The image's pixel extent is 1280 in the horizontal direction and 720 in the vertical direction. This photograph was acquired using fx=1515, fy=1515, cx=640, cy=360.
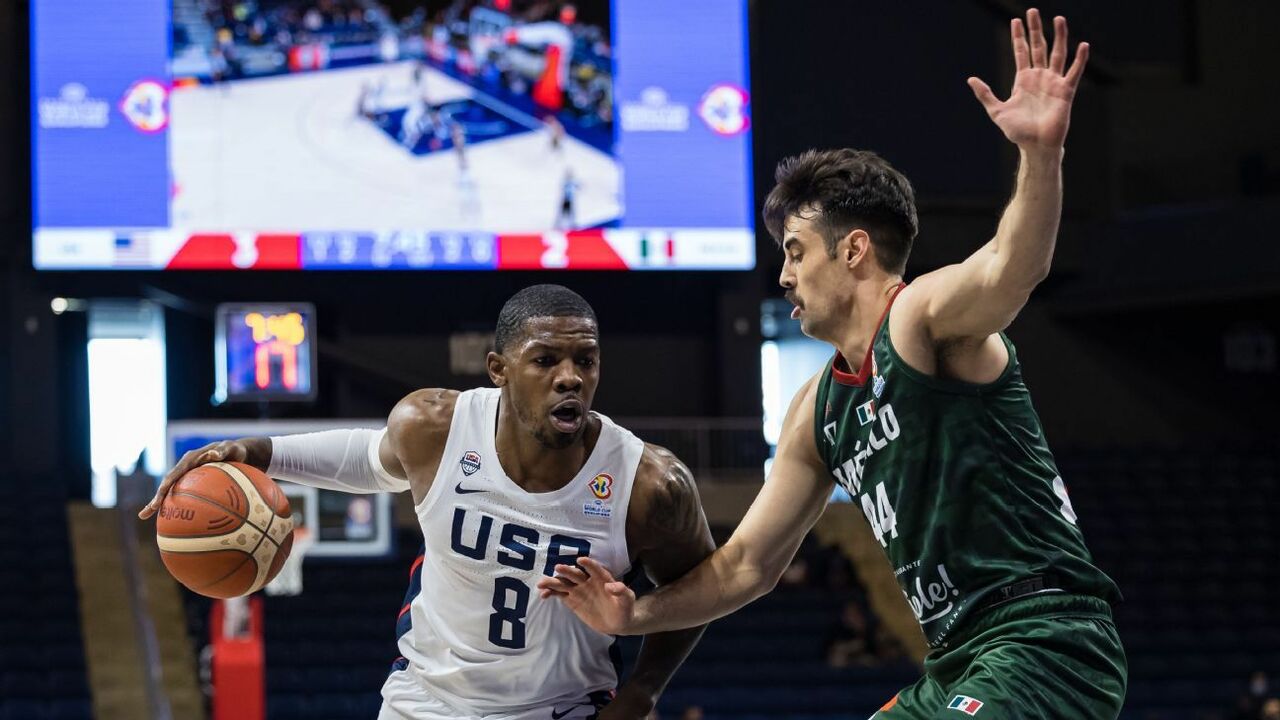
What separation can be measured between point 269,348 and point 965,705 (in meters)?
12.0

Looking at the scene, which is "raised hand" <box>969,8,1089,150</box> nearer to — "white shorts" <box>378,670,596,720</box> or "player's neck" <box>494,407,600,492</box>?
"player's neck" <box>494,407,600,492</box>

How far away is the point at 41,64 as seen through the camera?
14641 millimetres

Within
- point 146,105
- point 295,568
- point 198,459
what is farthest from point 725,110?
point 198,459

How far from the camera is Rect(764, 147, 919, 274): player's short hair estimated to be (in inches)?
134

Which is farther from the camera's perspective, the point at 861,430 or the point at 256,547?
the point at 256,547

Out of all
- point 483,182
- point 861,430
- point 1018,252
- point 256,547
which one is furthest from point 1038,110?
point 483,182

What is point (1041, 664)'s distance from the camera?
3.14m

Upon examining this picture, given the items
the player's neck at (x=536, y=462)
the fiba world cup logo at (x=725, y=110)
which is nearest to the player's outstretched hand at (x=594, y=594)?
the player's neck at (x=536, y=462)

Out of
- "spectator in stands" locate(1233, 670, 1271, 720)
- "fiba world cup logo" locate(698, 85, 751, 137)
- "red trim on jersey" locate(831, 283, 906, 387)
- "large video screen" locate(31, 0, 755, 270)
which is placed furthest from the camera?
"fiba world cup logo" locate(698, 85, 751, 137)

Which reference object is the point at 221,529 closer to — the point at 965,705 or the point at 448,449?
the point at 448,449

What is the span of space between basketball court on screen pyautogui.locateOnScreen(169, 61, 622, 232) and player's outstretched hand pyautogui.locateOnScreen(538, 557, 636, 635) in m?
11.5

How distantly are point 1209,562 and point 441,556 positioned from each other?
533 inches

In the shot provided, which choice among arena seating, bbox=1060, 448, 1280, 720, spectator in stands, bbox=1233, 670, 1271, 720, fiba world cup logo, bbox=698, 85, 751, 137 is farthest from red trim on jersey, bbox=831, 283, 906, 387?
fiba world cup logo, bbox=698, 85, 751, 137

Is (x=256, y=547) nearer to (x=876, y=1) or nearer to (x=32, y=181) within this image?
(x=32, y=181)
